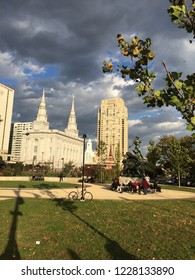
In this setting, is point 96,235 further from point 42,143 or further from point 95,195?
point 42,143

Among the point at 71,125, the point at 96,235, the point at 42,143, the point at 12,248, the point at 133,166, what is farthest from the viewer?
the point at 71,125

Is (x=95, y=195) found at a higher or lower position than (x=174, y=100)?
lower

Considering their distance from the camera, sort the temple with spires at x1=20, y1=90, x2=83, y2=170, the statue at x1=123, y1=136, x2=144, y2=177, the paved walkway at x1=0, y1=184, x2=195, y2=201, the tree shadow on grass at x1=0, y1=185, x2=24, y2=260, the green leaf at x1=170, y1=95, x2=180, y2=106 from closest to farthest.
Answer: the green leaf at x1=170, y1=95, x2=180, y2=106 < the tree shadow on grass at x1=0, y1=185, x2=24, y2=260 < the paved walkway at x1=0, y1=184, x2=195, y2=201 < the statue at x1=123, y1=136, x2=144, y2=177 < the temple with spires at x1=20, y1=90, x2=83, y2=170

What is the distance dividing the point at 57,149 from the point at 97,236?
168 metres

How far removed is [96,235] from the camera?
9.45 m

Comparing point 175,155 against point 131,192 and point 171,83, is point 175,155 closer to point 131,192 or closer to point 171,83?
point 131,192

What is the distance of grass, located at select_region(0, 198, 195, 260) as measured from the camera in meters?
7.43

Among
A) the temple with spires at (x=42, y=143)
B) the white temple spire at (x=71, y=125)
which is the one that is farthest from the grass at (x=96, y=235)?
the white temple spire at (x=71, y=125)

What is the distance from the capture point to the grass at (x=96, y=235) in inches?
293

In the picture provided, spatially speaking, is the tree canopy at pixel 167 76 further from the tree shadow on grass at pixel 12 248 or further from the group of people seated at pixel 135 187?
the group of people seated at pixel 135 187

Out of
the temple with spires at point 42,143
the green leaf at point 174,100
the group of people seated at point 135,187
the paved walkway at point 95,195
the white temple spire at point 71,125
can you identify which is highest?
the white temple spire at point 71,125

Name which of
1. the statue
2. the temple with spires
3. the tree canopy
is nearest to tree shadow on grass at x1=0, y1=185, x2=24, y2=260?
the tree canopy

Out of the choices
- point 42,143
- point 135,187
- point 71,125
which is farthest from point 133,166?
point 71,125

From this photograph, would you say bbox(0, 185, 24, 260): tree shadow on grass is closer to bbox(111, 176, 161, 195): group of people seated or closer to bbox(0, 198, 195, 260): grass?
bbox(0, 198, 195, 260): grass
